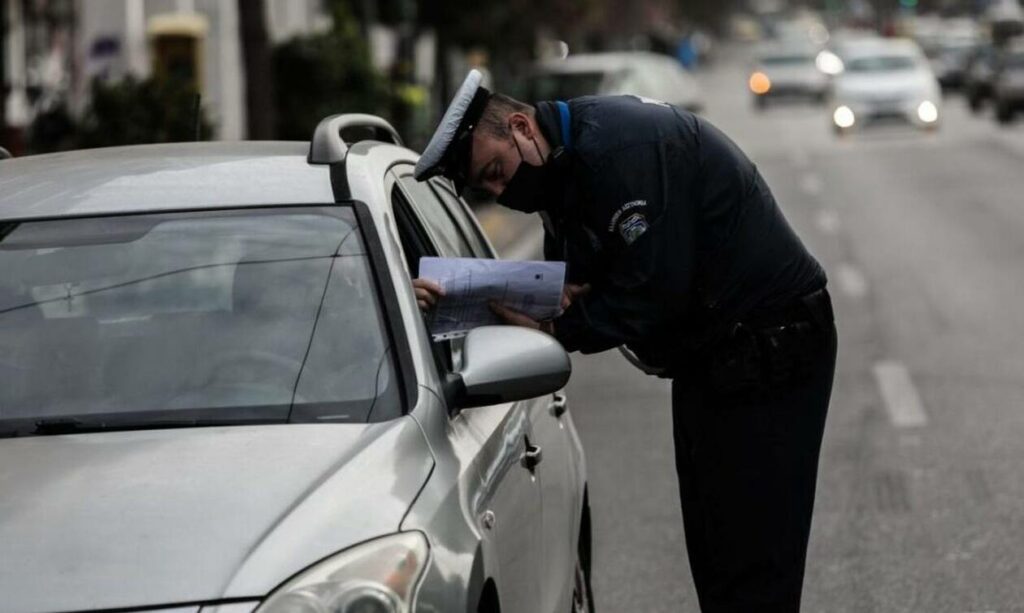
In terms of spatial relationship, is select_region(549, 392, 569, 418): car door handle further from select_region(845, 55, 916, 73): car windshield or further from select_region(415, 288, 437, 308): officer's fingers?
select_region(845, 55, 916, 73): car windshield

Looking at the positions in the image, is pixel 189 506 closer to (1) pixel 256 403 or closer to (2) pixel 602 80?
(1) pixel 256 403

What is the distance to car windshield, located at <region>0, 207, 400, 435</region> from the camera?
4.49 meters

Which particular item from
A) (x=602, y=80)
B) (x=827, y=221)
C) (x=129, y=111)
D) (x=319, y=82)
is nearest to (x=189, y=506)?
(x=129, y=111)

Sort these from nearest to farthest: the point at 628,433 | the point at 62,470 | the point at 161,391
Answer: the point at 62,470 → the point at 161,391 → the point at 628,433

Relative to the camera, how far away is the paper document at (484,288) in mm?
4969

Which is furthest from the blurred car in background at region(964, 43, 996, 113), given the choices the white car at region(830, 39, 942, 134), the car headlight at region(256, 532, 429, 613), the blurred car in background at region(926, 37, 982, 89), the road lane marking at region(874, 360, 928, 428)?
the car headlight at region(256, 532, 429, 613)

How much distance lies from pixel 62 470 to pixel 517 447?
116 cm

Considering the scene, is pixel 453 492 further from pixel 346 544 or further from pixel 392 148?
pixel 392 148

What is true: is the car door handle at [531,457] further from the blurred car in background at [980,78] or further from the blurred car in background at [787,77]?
the blurred car in background at [787,77]

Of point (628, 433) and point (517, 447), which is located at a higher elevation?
point (517, 447)

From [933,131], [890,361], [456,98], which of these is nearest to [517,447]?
[456,98]

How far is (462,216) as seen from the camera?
6.12 m

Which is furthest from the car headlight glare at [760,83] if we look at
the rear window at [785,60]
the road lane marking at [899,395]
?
the road lane marking at [899,395]

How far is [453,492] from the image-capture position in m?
4.14
